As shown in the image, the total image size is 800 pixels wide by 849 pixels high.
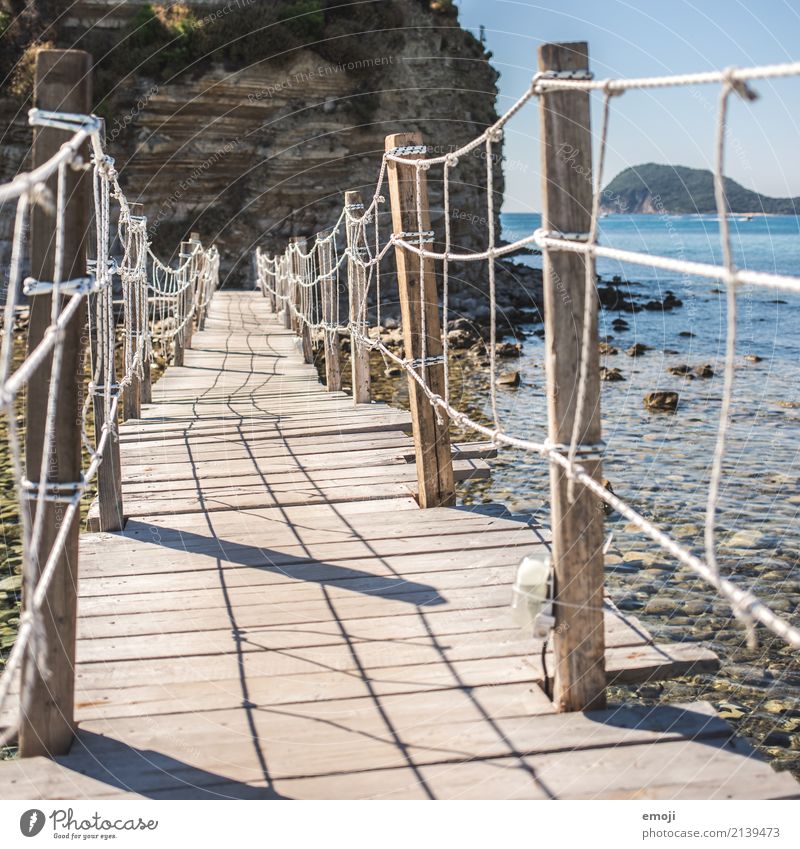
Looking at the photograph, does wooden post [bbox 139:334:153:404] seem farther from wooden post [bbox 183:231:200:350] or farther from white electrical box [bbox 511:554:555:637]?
white electrical box [bbox 511:554:555:637]

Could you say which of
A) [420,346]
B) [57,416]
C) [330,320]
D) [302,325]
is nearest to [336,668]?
[57,416]

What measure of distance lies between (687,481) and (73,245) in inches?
264

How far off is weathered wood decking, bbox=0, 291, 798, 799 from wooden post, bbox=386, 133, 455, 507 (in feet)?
0.44

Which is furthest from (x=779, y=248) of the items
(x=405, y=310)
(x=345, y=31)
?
(x=405, y=310)

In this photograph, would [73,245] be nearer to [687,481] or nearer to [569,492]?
[569,492]

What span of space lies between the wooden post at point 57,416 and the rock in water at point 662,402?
386 inches

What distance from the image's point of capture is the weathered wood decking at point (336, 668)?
6.93 feet

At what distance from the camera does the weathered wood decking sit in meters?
2.11

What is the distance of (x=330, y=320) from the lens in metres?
8.12

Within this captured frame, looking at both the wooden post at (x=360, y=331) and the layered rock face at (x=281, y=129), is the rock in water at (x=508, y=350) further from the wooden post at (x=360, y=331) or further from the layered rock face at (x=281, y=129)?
the wooden post at (x=360, y=331)

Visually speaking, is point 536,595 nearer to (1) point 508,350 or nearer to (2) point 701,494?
(2) point 701,494

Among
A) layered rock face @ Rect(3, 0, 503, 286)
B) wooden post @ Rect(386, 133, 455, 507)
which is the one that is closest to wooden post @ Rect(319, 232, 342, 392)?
wooden post @ Rect(386, 133, 455, 507)

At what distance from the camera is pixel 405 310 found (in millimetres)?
4246

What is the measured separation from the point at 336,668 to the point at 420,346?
1.90 m
